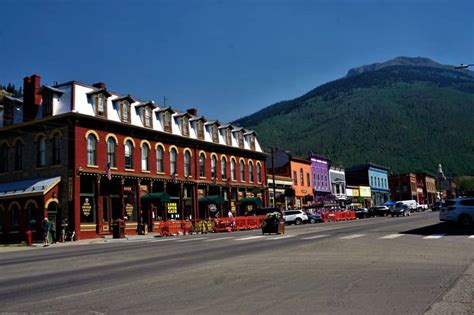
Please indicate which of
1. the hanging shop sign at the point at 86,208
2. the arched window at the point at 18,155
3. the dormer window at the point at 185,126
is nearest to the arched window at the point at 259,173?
the dormer window at the point at 185,126

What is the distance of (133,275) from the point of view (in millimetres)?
13227

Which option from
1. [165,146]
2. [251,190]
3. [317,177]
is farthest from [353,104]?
[165,146]

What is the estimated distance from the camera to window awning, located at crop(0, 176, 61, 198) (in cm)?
3634

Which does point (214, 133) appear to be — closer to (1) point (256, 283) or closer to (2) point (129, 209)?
(2) point (129, 209)

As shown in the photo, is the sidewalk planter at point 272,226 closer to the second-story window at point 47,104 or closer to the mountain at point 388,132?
the second-story window at point 47,104

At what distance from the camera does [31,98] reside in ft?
133

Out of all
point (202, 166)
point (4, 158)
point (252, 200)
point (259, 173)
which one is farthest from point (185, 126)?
point (4, 158)

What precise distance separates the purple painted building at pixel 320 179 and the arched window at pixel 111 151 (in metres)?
→ 39.2

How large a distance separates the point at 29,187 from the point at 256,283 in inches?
1214

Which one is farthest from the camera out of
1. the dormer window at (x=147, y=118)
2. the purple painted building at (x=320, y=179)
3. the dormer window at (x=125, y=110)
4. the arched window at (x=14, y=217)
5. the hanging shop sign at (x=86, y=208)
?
the purple painted building at (x=320, y=179)

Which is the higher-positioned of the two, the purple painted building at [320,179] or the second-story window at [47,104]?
the second-story window at [47,104]

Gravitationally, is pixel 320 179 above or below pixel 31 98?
below

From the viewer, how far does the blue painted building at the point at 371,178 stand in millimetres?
100375

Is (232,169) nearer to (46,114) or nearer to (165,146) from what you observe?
(165,146)
